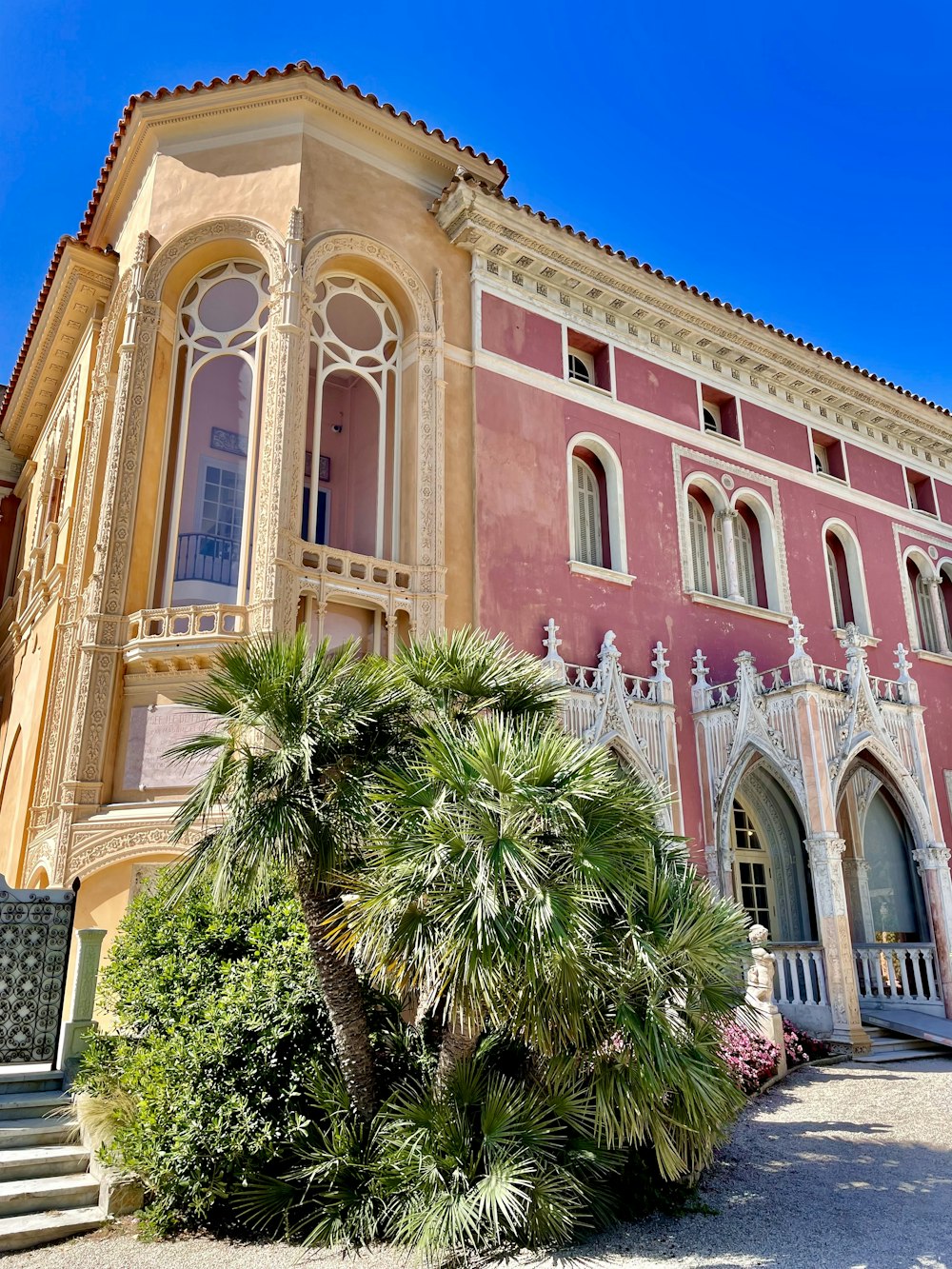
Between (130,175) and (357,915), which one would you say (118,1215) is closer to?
(357,915)

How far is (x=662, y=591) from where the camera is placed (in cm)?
1783

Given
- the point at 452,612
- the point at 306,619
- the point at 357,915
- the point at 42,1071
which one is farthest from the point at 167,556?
the point at 357,915

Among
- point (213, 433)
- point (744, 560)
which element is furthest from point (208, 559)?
point (744, 560)

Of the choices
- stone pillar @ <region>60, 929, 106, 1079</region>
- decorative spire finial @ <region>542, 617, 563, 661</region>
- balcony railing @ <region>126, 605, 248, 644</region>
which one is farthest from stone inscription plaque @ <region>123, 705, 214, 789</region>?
decorative spire finial @ <region>542, 617, 563, 661</region>

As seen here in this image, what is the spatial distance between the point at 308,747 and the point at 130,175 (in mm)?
12787

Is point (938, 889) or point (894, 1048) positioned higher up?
point (938, 889)

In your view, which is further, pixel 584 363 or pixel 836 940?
pixel 584 363

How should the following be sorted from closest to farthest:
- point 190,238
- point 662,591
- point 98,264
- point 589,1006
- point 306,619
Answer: point 589,1006 < point 306,619 < point 190,238 < point 98,264 < point 662,591

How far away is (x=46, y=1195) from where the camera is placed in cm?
773

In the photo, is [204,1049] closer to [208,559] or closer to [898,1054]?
[208,559]

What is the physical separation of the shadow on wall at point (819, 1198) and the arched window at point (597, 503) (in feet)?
29.7

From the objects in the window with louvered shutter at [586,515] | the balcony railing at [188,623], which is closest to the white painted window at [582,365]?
the window with louvered shutter at [586,515]

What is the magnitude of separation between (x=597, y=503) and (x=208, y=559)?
23.0 ft

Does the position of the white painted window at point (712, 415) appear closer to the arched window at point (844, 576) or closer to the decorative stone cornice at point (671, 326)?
the decorative stone cornice at point (671, 326)
